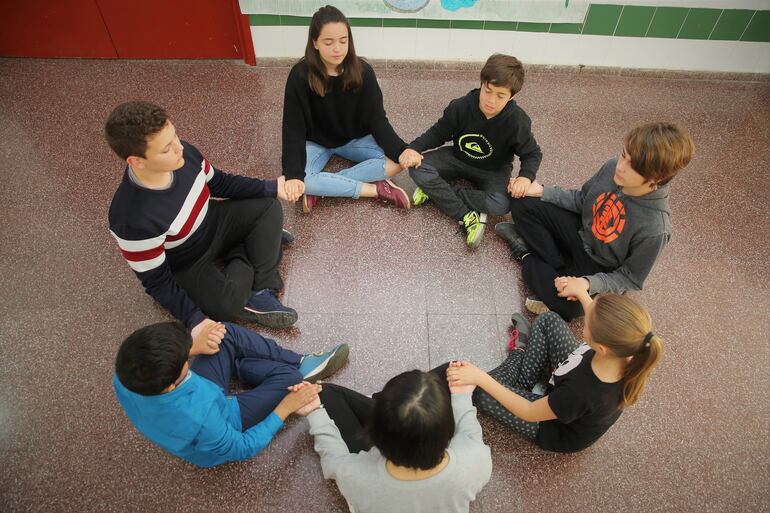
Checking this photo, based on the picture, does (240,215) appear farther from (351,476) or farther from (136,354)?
(351,476)

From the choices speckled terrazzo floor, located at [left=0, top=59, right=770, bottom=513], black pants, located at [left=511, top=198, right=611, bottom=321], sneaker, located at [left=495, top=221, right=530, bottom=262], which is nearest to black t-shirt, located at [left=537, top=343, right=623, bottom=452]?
speckled terrazzo floor, located at [left=0, top=59, right=770, bottom=513]

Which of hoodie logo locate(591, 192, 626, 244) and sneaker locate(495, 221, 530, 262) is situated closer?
hoodie logo locate(591, 192, 626, 244)

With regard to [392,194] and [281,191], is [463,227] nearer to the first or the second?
[392,194]

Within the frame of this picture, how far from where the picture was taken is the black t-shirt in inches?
50.2

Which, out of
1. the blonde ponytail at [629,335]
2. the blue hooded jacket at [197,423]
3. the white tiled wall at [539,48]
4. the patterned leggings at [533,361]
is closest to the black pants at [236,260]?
the blue hooded jacket at [197,423]

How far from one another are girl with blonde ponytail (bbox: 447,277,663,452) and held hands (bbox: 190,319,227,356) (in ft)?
2.32

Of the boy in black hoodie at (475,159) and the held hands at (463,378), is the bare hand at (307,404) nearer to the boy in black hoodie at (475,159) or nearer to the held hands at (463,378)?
the held hands at (463,378)

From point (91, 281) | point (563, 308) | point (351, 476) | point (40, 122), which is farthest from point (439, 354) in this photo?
point (40, 122)

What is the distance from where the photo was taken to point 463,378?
144 centimetres

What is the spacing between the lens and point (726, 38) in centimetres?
277

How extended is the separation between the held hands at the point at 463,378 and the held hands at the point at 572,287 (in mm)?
501

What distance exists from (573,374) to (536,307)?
1.84ft

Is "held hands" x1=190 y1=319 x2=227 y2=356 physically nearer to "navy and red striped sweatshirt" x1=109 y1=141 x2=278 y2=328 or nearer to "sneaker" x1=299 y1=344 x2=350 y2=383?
"navy and red striped sweatshirt" x1=109 y1=141 x2=278 y2=328

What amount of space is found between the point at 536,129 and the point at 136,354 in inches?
85.4
